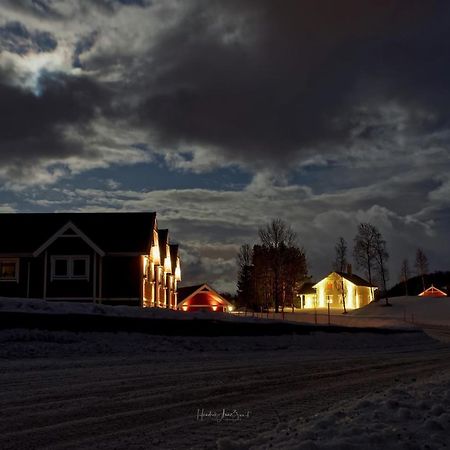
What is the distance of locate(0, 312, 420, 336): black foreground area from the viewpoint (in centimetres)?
2386

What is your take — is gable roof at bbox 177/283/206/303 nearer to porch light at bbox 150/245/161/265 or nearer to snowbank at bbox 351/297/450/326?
porch light at bbox 150/245/161/265

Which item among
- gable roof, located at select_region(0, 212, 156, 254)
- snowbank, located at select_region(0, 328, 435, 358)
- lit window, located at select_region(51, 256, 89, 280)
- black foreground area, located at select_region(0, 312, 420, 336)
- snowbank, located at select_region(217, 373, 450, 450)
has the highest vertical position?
gable roof, located at select_region(0, 212, 156, 254)

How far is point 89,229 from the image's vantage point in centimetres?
4569

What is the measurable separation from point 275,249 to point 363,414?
235 ft

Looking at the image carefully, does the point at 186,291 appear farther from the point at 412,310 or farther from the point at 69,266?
the point at 412,310

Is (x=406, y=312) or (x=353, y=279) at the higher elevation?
(x=353, y=279)

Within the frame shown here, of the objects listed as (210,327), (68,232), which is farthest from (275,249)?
(210,327)

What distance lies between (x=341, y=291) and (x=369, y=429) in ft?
292

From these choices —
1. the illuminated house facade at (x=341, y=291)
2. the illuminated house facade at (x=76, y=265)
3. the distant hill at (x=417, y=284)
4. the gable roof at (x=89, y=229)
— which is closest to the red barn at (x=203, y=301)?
the gable roof at (x=89, y=229)

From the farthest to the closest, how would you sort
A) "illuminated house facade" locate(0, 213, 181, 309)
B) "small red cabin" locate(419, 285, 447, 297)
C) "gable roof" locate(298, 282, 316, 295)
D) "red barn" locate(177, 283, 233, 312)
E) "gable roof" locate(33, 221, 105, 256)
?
"small red cabin" locate(419, 285, 447, 297), "gable roof" locate(298, 282, 316, 295), "red barn" locate(177, 283, 233, 312), "illuminated house facade" locate(0, 213, 181, 309), "gable roof" locate(33, 221, 105, 256)

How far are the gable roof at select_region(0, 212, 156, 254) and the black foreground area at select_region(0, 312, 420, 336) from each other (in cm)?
1575

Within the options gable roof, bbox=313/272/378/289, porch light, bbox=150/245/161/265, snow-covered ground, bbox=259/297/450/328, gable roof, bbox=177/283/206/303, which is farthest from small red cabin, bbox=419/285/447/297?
porch light, bbox=150/245/161/265

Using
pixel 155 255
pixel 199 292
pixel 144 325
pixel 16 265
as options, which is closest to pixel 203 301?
pixel 199 292

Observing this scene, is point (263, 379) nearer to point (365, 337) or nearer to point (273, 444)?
point (273, 444)
